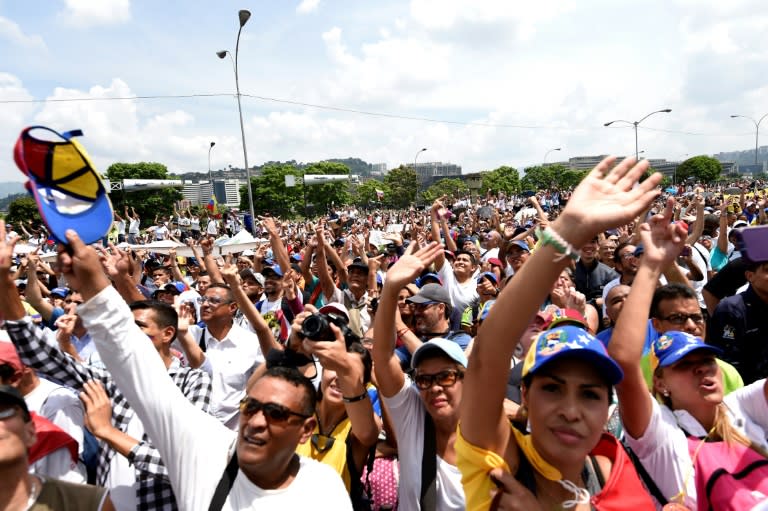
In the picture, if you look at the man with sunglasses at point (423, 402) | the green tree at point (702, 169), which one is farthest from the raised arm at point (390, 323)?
the green tree at point (702, 169)

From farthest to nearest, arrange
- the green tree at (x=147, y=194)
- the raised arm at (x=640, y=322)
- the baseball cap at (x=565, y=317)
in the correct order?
the green tree at (x=147, y=194) < the baseball cap at (x=565, y=317) < the raised arm at (x=640, y=322)

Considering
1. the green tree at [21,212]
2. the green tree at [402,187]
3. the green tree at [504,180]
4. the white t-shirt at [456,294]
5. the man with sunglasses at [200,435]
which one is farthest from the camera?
the green tree at [504,180]

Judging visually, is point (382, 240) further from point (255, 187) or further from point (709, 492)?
point (255, 187)

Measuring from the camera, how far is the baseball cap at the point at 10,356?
8.17ft

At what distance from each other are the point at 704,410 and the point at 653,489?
46cm

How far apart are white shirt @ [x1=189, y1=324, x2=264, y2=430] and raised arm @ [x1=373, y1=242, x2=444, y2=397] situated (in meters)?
2.16

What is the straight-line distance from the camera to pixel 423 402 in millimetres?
2328

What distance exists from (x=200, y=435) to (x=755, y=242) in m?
2.32

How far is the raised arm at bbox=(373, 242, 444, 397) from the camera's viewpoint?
2.11 metres

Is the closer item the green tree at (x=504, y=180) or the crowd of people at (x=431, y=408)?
the crowd of people at (x=431, y=408)

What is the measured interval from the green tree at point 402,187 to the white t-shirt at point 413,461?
85585 mm

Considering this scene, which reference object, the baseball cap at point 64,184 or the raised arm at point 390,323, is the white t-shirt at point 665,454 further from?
the baseball cap at point 64,184

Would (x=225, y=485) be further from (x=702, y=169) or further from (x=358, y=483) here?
(x=702, y=169)

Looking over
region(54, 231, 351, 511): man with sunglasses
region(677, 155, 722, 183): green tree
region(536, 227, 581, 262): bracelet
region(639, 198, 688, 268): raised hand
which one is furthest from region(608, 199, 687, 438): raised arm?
region(677, 155, 722, 183): green tree
